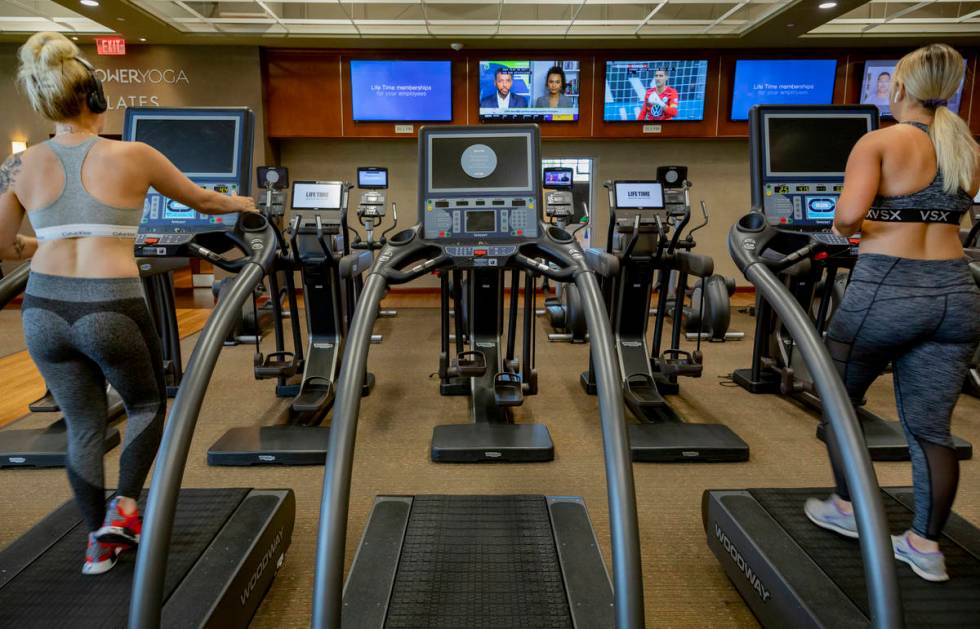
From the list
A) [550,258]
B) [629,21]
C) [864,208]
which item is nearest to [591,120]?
[629,21]

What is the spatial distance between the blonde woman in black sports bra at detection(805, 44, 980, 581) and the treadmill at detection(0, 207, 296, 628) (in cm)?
187

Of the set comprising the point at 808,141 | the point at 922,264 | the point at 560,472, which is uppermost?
the point at 808,141

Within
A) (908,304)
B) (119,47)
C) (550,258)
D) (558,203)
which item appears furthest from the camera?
(119,47)

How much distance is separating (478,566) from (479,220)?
1468 millimetres

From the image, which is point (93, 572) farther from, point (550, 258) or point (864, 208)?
point (864, 208)

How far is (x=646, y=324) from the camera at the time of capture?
3.87m

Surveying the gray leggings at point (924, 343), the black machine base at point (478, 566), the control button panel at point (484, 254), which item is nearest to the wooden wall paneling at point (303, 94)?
the control button panel at point (484, 254)

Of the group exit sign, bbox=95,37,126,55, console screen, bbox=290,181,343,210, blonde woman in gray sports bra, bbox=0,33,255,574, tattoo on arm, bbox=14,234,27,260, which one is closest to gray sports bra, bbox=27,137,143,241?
blonde woman in gray sports bra, bbox=0,33,255,574

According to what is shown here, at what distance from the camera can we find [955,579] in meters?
1.70

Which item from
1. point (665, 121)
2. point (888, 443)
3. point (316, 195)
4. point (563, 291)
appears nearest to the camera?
point (888, 443)

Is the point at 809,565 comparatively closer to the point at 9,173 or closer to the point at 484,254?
the point at 484,254

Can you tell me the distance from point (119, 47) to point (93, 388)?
6.67m

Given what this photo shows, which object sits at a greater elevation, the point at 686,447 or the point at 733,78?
the point at 733,78

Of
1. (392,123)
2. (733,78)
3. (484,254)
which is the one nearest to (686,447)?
(484,254)
